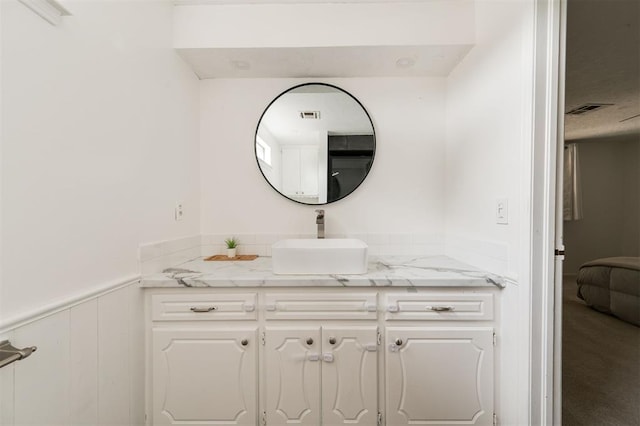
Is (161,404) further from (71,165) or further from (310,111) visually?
(310,111)

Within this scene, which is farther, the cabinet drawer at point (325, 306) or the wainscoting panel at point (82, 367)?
the cabinet drawer at point (325, 306)

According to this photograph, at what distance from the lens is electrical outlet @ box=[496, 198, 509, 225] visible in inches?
45.8

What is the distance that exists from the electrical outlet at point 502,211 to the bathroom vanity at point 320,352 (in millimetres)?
309

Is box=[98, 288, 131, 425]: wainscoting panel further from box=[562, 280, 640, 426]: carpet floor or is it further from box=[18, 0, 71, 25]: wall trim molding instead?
box=[562, 280, 640, 426]: carpet floor

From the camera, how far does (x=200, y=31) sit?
1.44 metres

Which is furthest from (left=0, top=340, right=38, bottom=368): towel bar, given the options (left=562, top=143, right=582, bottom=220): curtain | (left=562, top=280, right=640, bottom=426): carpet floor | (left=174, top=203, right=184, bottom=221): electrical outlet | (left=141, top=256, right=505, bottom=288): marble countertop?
(left=562, top=143, right=582, bottom=220): curtain

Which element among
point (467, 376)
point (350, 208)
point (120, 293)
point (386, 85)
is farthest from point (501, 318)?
point (120, 293)

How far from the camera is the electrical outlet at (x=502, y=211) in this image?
116 centimetres

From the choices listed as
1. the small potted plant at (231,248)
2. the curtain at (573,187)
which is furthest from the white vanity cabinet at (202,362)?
the curtain at (573,187)

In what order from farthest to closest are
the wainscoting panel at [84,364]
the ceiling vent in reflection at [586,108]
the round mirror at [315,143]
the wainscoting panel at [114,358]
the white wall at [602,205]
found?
the white wall at [602,205], the ceiling vent in reflection at [586,108], the round mirror at [315,143], the wainscoting panel at [114,358], the wainscoting panel at [84,364]

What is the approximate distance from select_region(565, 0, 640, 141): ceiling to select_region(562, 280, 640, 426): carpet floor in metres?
2.17

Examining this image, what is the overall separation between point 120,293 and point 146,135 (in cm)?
72

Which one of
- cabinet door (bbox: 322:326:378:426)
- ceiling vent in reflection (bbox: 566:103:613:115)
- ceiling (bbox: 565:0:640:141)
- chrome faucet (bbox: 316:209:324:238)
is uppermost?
ceiling vent in reflection (bbox: 566:103:613:115)

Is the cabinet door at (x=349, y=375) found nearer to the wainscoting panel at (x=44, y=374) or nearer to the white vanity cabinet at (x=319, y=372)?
the white vanity cabinet at (x=319, y=372)
